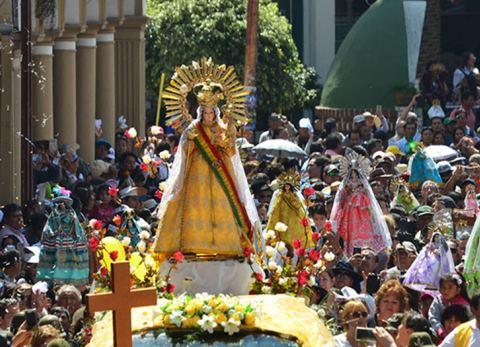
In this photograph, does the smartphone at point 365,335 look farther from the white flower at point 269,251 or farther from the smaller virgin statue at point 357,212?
the smaller virgin statue at point 357,212

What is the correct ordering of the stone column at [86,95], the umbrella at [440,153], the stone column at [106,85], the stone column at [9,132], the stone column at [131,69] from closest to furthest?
1. the stone column at [9,132]
2. the umbrella at [440,153]
3. the stone column at [86,95]
4. the stone column at [106,85]
5. the stone column at [131,69]

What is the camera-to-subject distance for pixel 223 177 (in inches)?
709

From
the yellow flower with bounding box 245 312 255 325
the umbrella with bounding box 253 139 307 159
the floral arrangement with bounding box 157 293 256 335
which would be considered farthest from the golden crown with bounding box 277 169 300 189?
the umbrella with bounding box 253 139 307 159

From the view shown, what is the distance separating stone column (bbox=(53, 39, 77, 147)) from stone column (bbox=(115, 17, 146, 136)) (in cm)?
544

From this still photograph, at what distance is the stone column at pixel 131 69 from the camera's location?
121 feet

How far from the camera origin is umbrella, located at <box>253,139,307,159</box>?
93.7 ft

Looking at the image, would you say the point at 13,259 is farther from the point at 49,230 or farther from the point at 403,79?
the point at 403,79

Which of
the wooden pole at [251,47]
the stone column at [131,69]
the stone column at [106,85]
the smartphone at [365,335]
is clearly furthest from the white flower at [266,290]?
the stone column at [131,69]

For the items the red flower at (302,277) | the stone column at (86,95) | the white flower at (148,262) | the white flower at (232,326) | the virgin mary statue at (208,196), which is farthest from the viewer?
the stone column at (86,95)

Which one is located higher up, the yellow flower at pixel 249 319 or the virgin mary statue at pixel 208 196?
the virgin mary statue at pixel 208 196

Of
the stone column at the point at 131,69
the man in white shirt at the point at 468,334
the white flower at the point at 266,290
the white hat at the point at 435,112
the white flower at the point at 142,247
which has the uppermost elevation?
the stone column at the point at 131,69

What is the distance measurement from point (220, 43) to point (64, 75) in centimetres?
1026

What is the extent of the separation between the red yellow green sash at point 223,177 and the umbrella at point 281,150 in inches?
410

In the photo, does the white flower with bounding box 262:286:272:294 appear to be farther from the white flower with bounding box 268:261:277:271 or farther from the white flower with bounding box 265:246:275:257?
the white flower with bounding box 265:246:275:257
